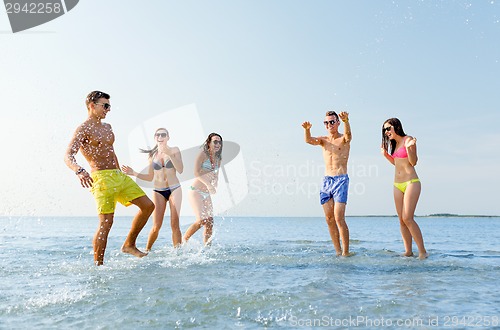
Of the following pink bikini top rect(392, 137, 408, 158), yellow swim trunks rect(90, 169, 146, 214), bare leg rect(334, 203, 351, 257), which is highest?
yellow swim trunks rect(90, 169, 146, 214)

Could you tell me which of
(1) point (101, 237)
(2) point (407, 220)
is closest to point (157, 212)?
(1) point (101, 237)

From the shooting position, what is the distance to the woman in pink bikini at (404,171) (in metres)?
7.90

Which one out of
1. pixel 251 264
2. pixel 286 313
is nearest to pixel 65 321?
pixel 286 313

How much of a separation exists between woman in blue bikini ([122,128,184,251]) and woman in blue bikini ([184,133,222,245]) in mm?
296

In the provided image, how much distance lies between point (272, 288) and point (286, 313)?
1067mm

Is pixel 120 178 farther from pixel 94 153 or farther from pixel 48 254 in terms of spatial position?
pixel 48 254

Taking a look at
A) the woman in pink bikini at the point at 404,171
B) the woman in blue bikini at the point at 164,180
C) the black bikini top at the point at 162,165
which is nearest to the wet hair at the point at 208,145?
the woman in blue bikini at the point at 164,180

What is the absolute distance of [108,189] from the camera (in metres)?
6.70

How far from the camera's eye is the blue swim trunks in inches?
316

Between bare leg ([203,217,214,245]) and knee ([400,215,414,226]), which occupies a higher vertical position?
bare leg ([203,217,214,245])

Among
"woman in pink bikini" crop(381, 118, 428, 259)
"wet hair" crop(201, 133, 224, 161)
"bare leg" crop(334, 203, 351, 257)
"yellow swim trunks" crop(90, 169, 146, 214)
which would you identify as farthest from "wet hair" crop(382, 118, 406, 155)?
"yellow swim trunks" crop(90, 169, 146, 214)

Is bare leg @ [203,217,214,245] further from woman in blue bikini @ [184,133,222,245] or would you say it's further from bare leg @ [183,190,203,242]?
bare leg @ [183,190,203,242]

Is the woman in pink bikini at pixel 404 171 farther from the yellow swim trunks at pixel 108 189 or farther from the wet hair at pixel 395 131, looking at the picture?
the yellow swim trunks at pixel 108 189

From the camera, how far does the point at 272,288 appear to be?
5211mm
